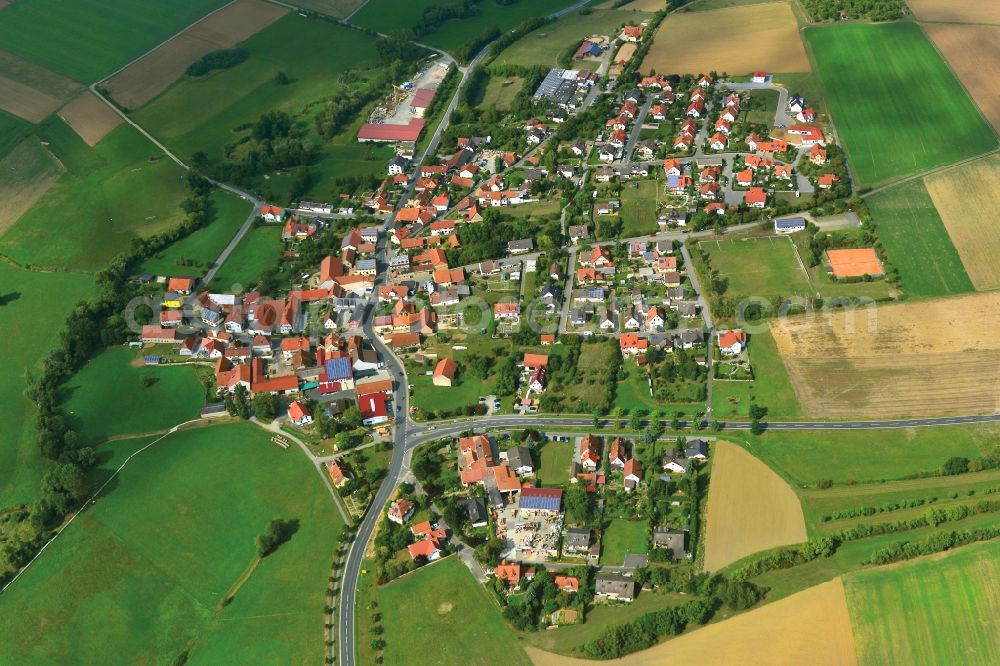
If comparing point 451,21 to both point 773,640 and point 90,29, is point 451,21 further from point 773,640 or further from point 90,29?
point 773,640

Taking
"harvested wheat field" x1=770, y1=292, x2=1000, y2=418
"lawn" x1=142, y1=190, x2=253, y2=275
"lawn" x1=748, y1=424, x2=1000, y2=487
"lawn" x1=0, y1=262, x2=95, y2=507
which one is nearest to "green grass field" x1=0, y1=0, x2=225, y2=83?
"lawn" x1=142, y1=190, x2=253, y2=275

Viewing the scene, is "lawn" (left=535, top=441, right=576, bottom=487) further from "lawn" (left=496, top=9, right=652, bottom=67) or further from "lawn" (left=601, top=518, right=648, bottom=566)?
"lawn" (left=496, top=9, right=652, bottom=67)

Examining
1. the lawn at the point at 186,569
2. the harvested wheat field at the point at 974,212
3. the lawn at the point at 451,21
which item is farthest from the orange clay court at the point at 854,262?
the lawn at the point at 451,21

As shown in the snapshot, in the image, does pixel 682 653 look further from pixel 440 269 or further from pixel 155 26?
pixel 155 26

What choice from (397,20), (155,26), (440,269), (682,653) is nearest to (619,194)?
(440,269)

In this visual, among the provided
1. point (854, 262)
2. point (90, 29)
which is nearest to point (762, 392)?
point (854, 262)
